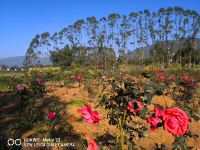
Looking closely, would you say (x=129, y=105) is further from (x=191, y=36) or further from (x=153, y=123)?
(x=191, y=36)

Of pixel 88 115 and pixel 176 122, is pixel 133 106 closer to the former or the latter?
pixel 88 115

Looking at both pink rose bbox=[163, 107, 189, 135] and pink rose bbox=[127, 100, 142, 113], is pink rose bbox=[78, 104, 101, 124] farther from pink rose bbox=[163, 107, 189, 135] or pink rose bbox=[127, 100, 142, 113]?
pink rose bbox=[163, 107, 189, 135]

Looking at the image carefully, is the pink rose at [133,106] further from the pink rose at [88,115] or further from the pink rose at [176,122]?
the pink rose at [176,122]

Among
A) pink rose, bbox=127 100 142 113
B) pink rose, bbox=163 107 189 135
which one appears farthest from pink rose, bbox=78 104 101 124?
pink rose, bbox=163 107 189 135

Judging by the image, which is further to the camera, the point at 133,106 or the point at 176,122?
the point at 133,106

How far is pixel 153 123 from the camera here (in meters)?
1.78

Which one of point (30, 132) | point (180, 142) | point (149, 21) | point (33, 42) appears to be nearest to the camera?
point (180, 142)

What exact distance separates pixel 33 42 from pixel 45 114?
49.5 m

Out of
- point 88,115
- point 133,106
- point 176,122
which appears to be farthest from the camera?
point 133,106

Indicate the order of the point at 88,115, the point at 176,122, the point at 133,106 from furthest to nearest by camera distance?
the point at 133,106
the point at 88,115
the point at 176,122

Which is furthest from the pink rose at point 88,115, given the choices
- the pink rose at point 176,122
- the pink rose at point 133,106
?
the pink rose at point 176,122

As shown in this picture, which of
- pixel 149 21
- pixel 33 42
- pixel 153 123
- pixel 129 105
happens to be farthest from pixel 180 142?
pixel 33 42

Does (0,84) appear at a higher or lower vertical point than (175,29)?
lower

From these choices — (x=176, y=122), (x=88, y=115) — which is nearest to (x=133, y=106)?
(x=88, y=115)
